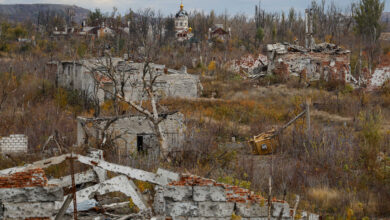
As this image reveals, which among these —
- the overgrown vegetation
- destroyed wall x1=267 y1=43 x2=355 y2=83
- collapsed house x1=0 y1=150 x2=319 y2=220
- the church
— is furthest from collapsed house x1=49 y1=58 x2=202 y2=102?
the church

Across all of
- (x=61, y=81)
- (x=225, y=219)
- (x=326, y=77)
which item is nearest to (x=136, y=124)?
(x=225, y=219)

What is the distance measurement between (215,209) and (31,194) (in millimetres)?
1978

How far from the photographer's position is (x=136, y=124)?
38.7 feet

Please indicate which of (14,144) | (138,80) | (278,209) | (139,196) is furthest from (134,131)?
(138,80)

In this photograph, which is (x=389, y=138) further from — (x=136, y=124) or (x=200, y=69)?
(x=200, y=69)

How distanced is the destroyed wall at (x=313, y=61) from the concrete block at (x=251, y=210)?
18.5m

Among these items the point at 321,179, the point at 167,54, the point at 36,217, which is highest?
the point at 167,54

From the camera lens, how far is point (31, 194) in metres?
4.75

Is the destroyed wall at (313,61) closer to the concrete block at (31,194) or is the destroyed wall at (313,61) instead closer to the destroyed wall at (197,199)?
the destroyed wall at (197,199)

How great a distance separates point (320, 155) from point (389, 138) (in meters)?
3.52

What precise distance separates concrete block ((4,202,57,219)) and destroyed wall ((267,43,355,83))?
19786 mm

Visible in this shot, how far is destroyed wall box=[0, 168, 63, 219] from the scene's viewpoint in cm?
467

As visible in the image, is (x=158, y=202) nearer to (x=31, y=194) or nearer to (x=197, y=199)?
(x=197, y=199)

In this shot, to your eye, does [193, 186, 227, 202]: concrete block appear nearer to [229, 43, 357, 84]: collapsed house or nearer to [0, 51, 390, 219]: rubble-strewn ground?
[0, 51, 390, 219]: rubble-strewn ground
